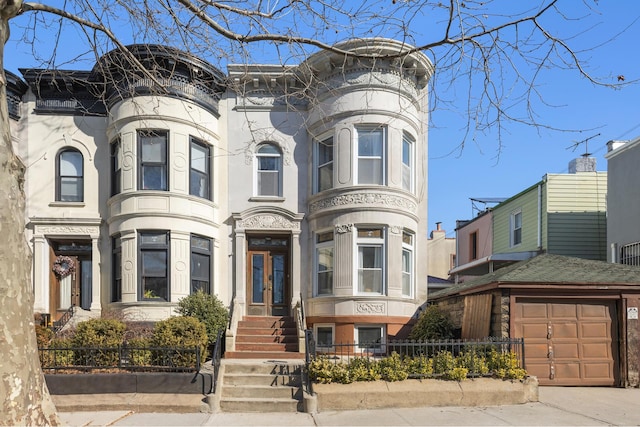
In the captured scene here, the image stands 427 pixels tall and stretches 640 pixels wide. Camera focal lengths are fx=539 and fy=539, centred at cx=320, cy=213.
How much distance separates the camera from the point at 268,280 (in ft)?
51.8

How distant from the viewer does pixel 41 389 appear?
5258 mm

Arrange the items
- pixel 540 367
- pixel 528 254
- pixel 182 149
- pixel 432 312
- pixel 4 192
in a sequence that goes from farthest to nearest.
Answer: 1. pixel 528 254
2. pixel 182 149
3. pixel 432 312
4. pixel 540 367
5. pixel 4 192

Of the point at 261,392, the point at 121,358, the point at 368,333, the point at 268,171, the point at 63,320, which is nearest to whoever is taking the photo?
the point at 261,392

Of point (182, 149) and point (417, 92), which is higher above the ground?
point (417, 92)

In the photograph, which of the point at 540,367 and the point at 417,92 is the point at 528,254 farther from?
the point at 540,367

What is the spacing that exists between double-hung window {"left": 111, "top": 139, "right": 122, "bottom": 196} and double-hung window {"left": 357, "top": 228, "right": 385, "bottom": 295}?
22.7 feet

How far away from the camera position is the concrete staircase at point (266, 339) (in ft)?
41.6

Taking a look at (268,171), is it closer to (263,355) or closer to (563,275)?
(263,355)

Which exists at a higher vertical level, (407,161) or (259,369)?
(407,161)

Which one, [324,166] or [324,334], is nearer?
[324,334]

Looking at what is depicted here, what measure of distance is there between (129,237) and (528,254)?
15.3 metres

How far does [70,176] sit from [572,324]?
45.2ft

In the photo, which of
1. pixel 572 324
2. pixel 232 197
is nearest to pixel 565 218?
pixel 572 324

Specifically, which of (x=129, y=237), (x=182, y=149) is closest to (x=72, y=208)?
(x=129, y=237)
